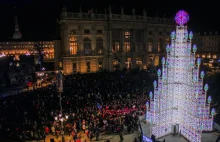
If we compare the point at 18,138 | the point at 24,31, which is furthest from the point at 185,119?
the point at 24,31

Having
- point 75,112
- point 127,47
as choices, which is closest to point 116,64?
point 127,47

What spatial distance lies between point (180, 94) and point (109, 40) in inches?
1433

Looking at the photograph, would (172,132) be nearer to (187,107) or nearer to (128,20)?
(187,107)

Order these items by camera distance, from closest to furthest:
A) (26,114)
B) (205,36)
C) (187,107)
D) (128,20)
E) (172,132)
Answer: (187,107) < (172,132) < (26,114) < (128,20) < (205,36)

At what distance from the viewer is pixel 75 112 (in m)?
23.0

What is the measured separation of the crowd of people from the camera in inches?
777

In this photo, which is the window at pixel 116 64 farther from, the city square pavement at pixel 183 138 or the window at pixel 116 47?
the city square pavement at pixel 183 138

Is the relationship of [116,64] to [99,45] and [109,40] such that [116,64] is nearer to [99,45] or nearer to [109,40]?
[109,40]

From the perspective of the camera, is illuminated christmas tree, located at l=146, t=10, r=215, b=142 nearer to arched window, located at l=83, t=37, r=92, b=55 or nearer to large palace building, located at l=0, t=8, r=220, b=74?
large palace building, located at l=0, t=8, r=220, b=74

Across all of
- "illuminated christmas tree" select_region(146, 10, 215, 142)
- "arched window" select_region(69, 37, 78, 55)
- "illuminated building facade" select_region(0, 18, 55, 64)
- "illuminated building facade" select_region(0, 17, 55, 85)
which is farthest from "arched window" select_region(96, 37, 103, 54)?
"illuminated christmas tree" select_region(146, 10, 215, 142)

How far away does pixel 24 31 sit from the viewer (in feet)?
246

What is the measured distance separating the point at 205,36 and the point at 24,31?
194ft

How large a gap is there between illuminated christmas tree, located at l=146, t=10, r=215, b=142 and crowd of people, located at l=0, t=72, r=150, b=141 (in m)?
3.75

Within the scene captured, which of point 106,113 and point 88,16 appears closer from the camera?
point 106,113
